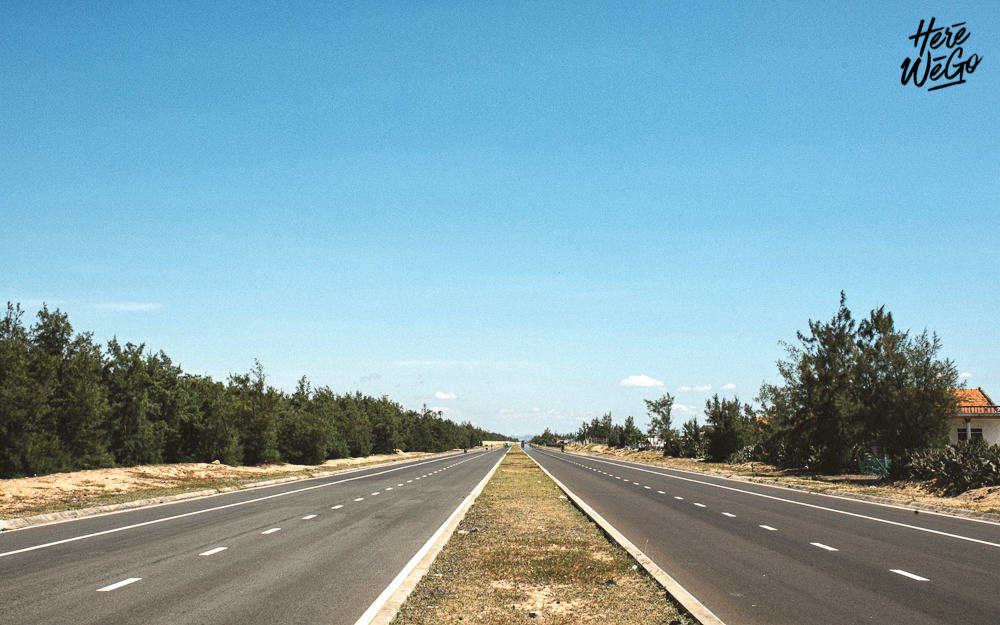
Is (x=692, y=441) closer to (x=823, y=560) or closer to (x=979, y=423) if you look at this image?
(x=979, y=423)

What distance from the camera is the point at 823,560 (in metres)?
11.6

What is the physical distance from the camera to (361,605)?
8289mm

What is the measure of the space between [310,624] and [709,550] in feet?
25.8

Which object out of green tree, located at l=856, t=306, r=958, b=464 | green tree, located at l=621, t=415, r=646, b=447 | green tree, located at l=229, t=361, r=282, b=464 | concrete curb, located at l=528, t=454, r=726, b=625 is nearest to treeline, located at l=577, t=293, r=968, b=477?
green tree, located at l=856, t=306, r=958, b=464

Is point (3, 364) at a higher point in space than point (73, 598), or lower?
higher

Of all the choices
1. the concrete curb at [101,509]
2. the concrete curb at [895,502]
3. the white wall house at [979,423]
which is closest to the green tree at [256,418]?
the concrete curb at [101,509]

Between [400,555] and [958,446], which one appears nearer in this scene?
[400,555]

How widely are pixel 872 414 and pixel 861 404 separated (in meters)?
1.70

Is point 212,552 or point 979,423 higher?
point 979,423

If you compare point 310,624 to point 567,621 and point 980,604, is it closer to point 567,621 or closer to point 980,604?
point 567,621

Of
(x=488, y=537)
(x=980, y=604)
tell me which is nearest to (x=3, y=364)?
(x=488, y=537)

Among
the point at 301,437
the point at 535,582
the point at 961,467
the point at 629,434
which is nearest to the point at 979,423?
the point at 961,467

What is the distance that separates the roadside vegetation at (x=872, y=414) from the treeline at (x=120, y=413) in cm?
3448

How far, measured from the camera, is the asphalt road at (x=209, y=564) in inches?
316
